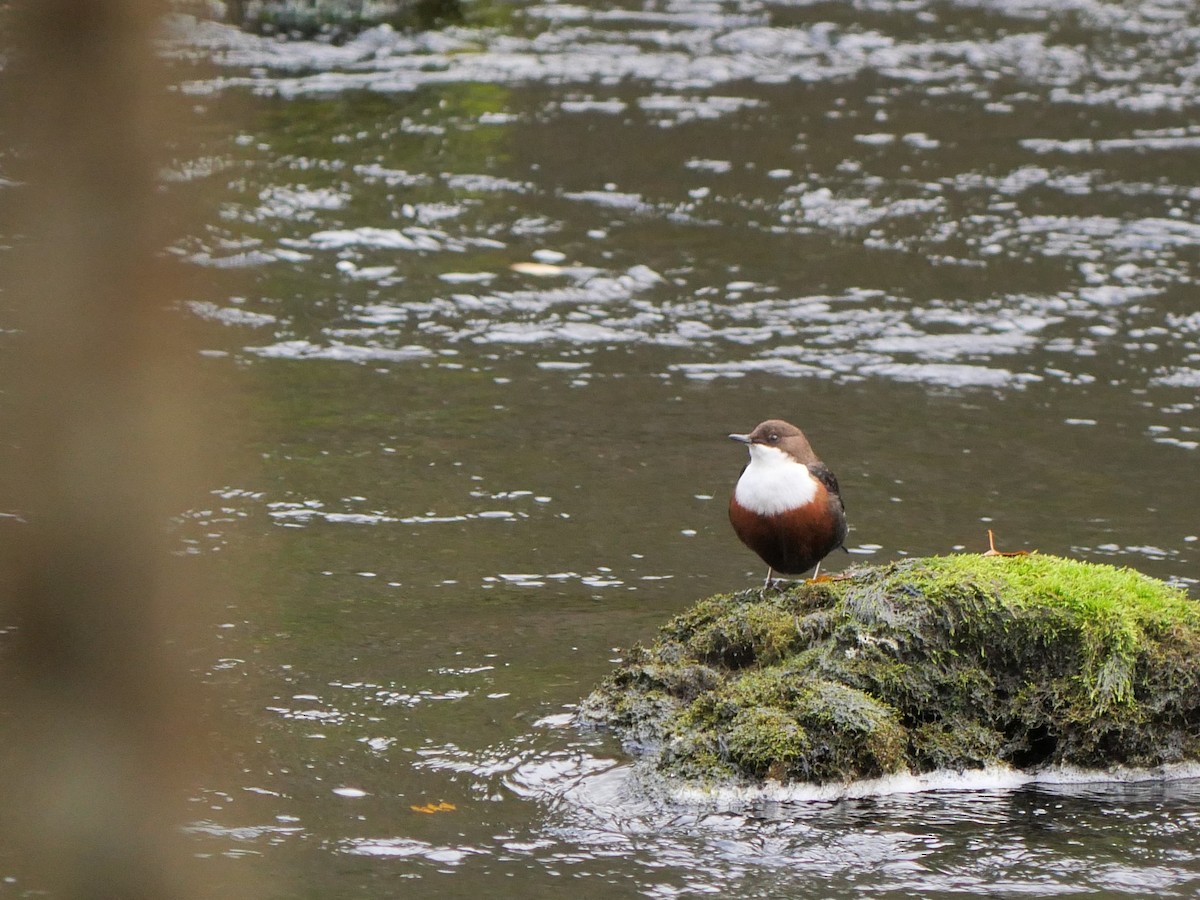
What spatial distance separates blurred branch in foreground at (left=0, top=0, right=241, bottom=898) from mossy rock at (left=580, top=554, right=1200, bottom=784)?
3395mm

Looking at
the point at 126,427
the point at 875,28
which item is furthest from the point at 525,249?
the point at 126,427

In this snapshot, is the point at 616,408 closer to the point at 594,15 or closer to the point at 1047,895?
the point at 1047,895

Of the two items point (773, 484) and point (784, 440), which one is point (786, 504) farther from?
point (784, 440)

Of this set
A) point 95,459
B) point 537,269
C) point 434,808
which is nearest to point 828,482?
point 434,808

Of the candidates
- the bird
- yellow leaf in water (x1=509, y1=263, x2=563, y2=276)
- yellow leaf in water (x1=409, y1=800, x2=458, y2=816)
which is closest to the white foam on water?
yellow leaf in water (x1=409, y1=800, x2=458, y2=816)

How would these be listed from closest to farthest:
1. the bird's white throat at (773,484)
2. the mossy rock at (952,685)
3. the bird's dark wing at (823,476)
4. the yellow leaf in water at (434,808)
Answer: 1. the yellow leaf in water at (434,808)
2. the mossy rock at (952,685)
3. the bird's white throat at (773,484)
4. the bird's dark wing at (823,476)

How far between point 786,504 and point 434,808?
4.88 feet

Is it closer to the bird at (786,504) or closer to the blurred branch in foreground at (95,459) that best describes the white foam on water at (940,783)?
the bird at (786,504)

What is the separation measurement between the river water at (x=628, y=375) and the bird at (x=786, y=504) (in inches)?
28.3

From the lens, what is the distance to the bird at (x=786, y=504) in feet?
15.7

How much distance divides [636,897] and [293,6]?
11295mm

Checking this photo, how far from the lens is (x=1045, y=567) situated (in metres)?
4.69

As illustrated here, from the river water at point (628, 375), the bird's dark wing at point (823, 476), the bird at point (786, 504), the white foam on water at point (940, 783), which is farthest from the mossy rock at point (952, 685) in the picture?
the bird's dark wing at point (823, 476)

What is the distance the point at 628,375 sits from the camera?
788 centimetres
